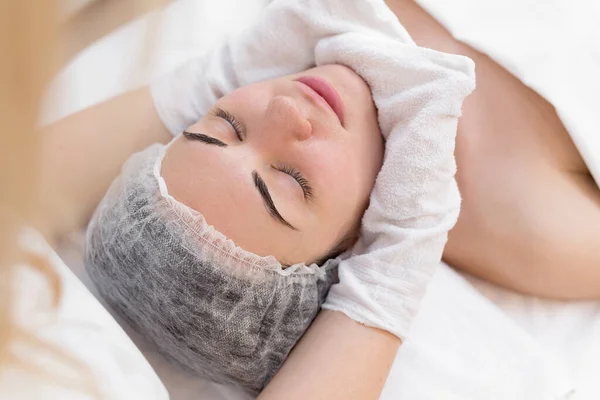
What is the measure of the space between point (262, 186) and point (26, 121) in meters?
0.55

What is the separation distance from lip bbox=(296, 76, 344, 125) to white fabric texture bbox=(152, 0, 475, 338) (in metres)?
0.10

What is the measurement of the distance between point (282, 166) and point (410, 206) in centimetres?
22

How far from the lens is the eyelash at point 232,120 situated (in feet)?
3.01

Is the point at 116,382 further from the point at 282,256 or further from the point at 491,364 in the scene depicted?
the point at 491,364

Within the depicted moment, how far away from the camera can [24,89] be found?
301 millimetres

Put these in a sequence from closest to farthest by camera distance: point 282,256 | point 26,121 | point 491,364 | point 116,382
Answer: point 26,121 → point 116,382 → point 282,256 → point 491,364

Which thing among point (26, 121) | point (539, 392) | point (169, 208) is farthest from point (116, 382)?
point (539, 392)

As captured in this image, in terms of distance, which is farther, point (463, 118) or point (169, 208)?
point (463, 118)

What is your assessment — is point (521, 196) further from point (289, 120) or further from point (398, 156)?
point (289, 120)

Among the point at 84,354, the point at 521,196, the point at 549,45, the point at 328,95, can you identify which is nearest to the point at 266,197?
the point at 328,95

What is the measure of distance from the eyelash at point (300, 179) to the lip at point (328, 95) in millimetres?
125

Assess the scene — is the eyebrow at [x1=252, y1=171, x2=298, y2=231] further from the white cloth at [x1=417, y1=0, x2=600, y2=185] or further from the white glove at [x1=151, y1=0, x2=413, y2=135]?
the white cloth at [x1=417, y1=0, x2=600, y2=185]

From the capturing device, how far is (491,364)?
0.99m

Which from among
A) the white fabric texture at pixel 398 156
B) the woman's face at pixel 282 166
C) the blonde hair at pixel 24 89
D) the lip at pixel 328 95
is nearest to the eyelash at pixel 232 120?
the woman's face at pixel 282 166
